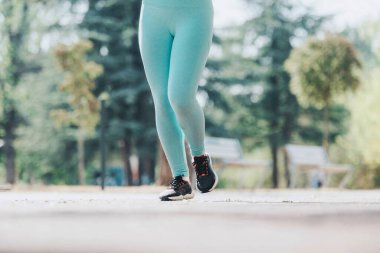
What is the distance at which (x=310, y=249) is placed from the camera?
5.38 ft

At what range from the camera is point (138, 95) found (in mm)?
27938

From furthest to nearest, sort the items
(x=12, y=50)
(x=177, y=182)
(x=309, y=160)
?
1. (x=12, y=50)
2. (x=309, y=160)
3. (x=177, y=182)

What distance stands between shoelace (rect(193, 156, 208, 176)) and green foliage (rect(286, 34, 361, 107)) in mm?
16271

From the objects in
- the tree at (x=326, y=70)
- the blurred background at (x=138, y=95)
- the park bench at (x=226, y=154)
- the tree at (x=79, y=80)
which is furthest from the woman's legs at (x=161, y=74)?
the blurred background at (x=138, y=95)

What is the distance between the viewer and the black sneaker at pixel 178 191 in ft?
13.2

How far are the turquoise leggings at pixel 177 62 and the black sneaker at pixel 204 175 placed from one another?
6 centimetres

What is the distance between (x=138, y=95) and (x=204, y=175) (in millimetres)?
24023

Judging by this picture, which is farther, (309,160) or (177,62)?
(309,160)

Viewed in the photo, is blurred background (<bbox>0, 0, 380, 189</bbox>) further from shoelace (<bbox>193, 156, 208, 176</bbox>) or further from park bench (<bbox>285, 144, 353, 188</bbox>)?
shoelace (<bbox>193, 156, 208, 176</bbox>)

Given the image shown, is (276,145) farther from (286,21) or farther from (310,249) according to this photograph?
(310,249)

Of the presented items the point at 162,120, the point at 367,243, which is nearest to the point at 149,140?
the point at 162,120

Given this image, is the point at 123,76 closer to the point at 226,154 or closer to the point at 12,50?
the point at 12,50

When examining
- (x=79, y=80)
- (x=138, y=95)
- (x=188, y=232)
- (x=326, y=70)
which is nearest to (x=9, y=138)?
(x=138, y=95)

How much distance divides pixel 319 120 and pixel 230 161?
22182 millimetres
